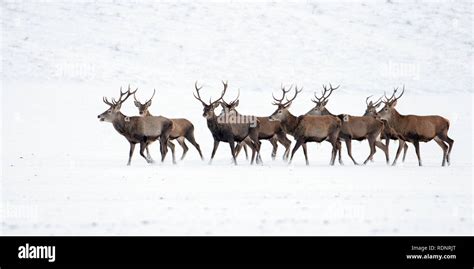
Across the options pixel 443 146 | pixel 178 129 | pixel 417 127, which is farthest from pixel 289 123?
pixel 443 146

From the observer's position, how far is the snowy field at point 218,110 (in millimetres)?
11016

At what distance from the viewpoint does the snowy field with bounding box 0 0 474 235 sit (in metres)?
11.0

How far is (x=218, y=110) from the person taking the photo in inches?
1283

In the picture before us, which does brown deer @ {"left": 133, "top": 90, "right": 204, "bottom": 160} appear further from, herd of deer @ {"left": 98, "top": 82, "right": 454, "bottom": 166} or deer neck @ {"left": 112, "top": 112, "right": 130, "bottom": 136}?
deer neck @ {"left": 112, "top": 112, "right": 130, "bottom": 136}

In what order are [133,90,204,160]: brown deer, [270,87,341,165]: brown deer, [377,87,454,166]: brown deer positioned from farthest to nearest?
[133,90,204,160]: brown deer, [377,87,454,166]: brown deer, [270,87,341,165]: brown deer

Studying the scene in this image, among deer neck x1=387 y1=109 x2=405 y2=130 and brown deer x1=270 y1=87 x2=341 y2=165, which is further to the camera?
deer neck x1=387 y1=109 x2=405 y2=130

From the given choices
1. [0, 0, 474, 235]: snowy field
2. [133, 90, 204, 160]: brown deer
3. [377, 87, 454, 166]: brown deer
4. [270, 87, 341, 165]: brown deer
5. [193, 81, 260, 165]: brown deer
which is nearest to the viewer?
[0, 0, 474, 235]: snowy field

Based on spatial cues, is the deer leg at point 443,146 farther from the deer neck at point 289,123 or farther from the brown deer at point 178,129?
the brown deer at point 178,129

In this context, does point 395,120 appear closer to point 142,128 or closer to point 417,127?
point 417,127

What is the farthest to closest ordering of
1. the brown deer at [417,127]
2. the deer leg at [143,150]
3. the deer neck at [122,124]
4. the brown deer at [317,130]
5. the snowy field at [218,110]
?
the deer neck at [122,124] < the brown deer at [417,127] < the brown deer at [317,130] < the deer leg at [143,150] < the snowy field at [218,110]

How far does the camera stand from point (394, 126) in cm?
1928

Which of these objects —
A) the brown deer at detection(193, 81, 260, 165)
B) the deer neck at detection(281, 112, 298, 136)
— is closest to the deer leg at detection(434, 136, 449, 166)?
the deer neck at detection(281, 112, 298, 136)

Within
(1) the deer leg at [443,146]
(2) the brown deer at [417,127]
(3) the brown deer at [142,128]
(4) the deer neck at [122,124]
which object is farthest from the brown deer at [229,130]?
(1) the deer leg at [443,146]

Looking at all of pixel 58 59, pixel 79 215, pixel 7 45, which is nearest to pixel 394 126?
pixel 79 215
